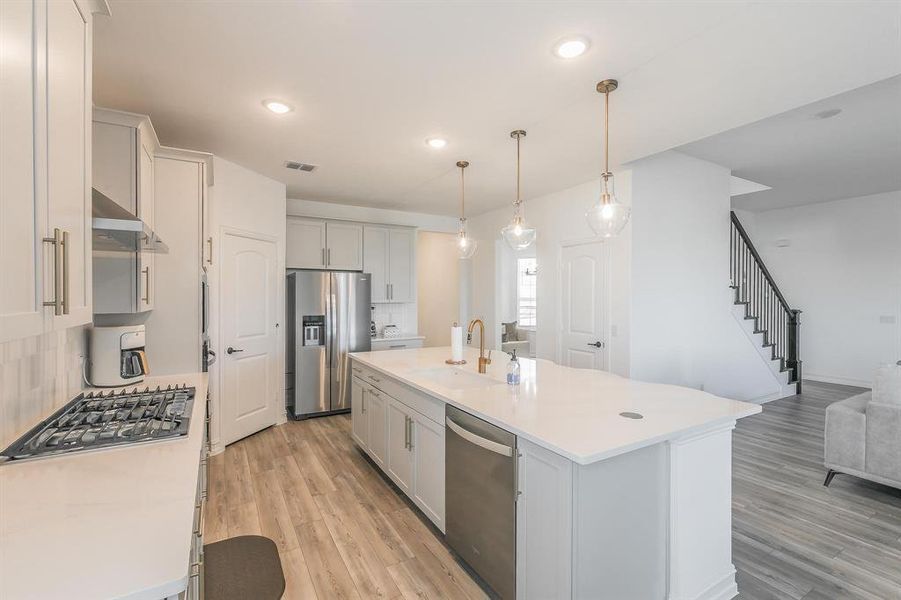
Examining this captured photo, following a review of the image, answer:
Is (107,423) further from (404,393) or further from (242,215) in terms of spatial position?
(242,215)

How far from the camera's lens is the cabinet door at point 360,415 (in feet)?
11.1

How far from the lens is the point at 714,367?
15.4 ft

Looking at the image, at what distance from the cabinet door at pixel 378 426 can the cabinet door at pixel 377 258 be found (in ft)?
8.13

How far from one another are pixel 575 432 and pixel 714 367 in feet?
13.3

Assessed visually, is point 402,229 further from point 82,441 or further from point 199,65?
point 82,441

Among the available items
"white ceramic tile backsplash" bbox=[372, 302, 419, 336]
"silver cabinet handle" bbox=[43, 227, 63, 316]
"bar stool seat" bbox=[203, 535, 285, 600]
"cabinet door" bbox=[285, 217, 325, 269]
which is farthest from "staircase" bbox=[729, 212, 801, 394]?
"silver cabinet handle" bbox=[43, 227, 63, 316]

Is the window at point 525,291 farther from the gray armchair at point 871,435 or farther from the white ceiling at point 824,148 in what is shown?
the gray armchair at point 871,435

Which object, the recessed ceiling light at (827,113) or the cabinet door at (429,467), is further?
the recessed ceiling light at (827,113)

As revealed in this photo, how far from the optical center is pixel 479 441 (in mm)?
1890

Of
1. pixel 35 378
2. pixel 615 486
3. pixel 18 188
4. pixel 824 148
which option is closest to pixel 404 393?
pixel 615 486

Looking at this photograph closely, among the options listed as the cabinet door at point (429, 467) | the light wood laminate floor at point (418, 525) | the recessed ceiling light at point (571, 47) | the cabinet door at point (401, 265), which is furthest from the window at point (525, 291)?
the recessed ceiling light at point (571, 47)

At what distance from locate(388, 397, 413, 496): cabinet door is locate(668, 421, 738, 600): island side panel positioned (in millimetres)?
1509

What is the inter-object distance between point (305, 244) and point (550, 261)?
304cm

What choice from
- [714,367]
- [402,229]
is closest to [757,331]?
[714,367]
